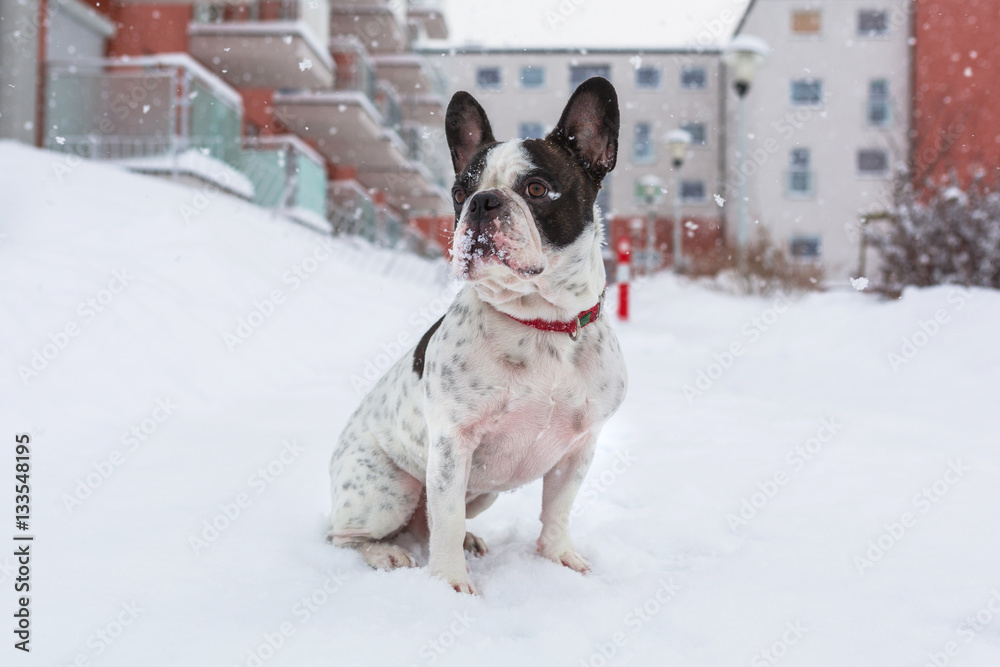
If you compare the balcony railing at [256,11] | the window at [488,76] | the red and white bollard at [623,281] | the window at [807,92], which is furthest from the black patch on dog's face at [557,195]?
the window at [488,76]

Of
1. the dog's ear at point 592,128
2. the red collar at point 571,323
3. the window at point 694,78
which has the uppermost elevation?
the window at point 694,78

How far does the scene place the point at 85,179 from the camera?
7113 mm

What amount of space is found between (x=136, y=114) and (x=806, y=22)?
88.5 feet

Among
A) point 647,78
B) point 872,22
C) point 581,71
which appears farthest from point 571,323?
point 581,71

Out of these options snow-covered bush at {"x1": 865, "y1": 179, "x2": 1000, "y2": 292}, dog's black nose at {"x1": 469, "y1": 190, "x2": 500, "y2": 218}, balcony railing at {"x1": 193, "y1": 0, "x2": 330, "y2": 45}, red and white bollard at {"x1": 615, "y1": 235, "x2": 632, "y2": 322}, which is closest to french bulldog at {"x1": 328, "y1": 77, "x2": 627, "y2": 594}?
dog's black nose at {"x1": 469, "y1": 190, "x2": 500, "y2": 218}

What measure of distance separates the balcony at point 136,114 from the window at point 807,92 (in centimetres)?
A: 2564

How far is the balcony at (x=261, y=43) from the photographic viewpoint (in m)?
14.8

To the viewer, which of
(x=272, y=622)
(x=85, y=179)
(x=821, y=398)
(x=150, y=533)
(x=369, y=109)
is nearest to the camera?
(x=272, y=622)

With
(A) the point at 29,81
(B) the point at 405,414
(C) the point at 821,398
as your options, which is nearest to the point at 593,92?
(B) the point at 405,414

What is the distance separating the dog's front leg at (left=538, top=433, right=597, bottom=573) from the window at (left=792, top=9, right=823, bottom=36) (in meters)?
31.7

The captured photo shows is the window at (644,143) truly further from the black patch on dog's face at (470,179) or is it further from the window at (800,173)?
the black patch on dog's face at (470,179)

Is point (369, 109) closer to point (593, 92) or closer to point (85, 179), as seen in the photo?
point (85, 179)

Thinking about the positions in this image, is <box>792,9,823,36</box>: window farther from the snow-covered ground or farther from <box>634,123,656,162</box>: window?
the snow-covered ground

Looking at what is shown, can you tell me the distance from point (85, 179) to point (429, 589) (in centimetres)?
669
